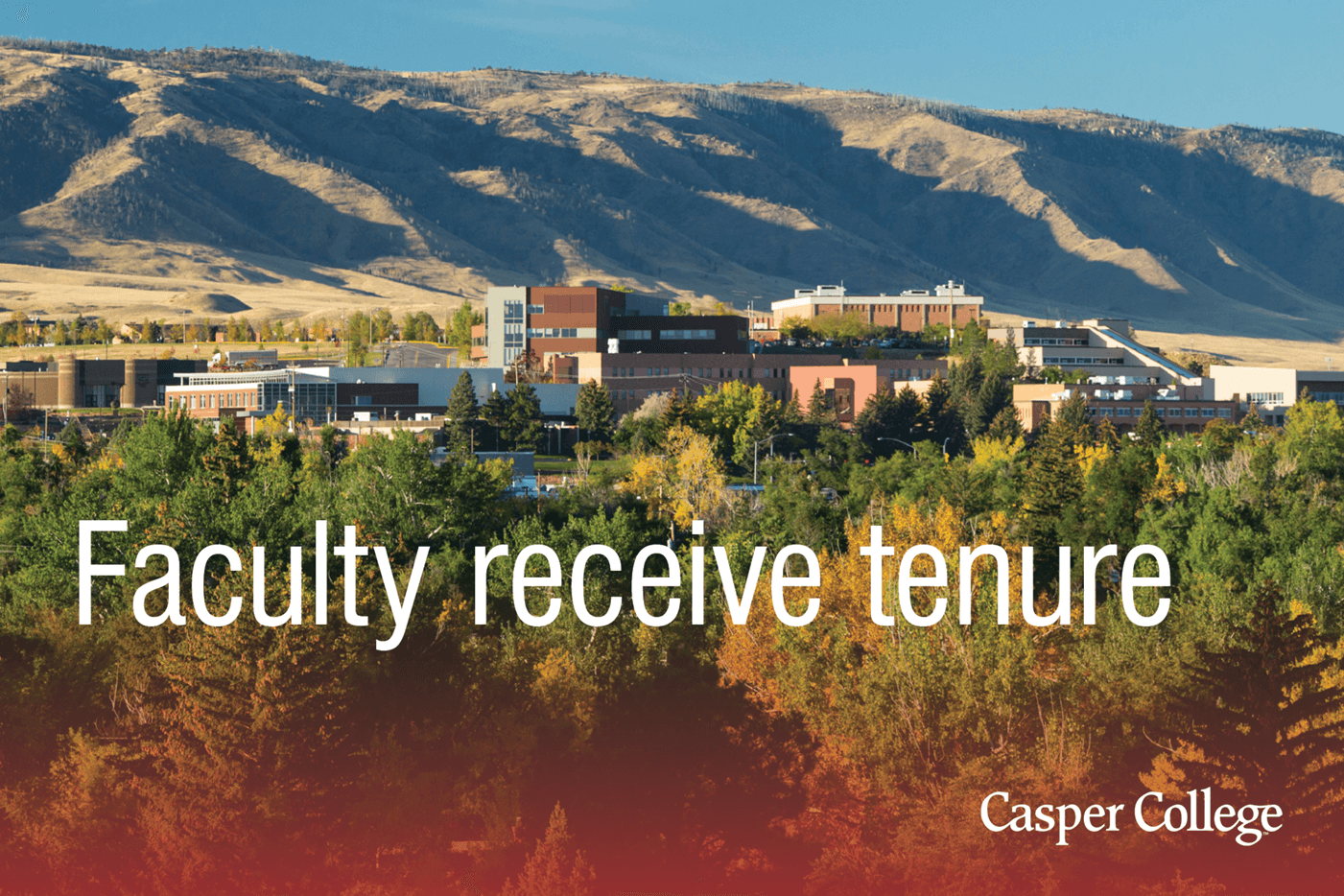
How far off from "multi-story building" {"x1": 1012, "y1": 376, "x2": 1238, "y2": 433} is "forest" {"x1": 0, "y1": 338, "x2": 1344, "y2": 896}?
77.9 metres

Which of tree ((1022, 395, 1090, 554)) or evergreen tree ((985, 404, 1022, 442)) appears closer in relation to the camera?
tree ((1022, 395, 1090, 554))

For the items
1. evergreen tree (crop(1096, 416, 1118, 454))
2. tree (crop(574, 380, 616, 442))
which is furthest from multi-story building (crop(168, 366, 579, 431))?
evergreen tree (crop(1096, 416, 1118, 454))

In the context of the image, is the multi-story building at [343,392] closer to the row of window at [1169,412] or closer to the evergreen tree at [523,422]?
the evergreen tree at [523,422]

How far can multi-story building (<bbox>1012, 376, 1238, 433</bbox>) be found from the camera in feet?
552

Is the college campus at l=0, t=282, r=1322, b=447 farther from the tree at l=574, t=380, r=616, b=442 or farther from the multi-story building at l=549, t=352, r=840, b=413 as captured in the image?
the tree at l=574, t=380, r=616, b=442

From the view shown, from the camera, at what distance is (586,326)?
188750 mm

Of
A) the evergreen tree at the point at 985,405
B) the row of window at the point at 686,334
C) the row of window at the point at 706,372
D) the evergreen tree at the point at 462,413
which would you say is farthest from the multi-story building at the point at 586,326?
the evergreen tree at the point at 462,413

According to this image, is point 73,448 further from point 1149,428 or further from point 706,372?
point 1149,428

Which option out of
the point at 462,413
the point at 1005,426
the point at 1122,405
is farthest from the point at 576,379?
the point at 1122,405

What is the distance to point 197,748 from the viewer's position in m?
69.5

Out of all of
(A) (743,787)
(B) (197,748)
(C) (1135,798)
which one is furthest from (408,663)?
(C) (1135,798)

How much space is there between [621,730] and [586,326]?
116 meters

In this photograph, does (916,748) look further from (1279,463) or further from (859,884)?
(1279,463)

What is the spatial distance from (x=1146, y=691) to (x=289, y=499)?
44.6 metres
